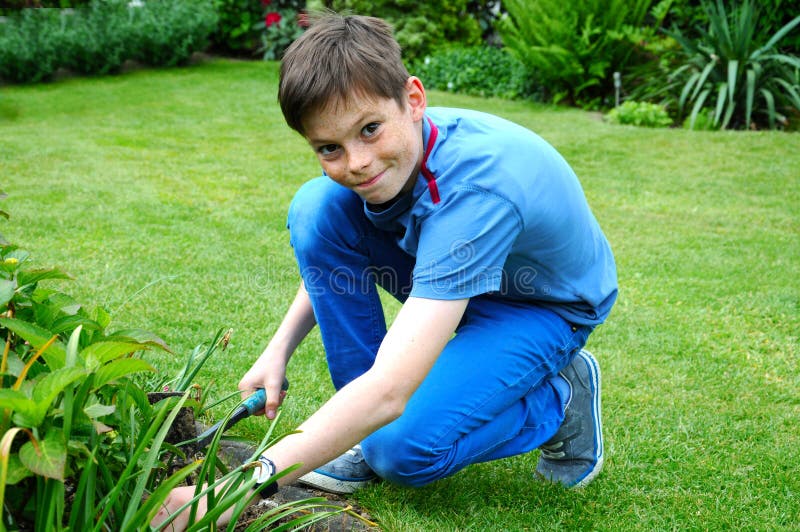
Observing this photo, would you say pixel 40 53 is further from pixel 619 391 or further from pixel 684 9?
pixel 619 391

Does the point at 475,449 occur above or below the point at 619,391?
above

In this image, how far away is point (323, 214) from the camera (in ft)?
7.19

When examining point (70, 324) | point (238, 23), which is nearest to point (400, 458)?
point (70, 324)

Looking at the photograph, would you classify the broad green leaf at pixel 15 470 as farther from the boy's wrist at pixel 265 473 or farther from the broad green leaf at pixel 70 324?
the boy's wrist at pixel 265 473

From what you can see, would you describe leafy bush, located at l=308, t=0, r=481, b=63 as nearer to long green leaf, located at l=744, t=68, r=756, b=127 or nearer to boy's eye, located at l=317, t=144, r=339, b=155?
long green leaf, located at l=744, t=68, r=756, b=127

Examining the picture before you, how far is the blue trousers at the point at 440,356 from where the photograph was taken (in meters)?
2.00

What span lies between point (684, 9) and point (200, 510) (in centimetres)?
792

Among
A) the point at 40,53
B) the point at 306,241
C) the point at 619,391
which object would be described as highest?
the point at 306,241

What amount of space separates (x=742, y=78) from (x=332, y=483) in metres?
5.92

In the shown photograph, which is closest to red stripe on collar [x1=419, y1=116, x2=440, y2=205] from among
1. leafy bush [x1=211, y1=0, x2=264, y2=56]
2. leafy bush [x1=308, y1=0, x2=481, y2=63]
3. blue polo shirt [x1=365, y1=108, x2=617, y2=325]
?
blue polo shirt [x1=365, y1=108, x2=617, y2=325]

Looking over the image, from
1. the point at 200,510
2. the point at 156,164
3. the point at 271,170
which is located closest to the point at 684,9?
the point at 271,170

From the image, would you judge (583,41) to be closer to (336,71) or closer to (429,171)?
(429,171)

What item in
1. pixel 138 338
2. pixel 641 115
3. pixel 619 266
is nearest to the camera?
pixel 138 338

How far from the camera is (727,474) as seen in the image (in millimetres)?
2287
